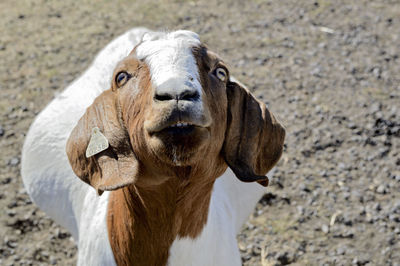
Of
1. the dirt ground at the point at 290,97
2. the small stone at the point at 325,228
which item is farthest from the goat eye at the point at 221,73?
the small stone at the point at 325,228

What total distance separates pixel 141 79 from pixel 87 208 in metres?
1.24

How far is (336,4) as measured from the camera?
7805mm

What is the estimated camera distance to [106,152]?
230cm

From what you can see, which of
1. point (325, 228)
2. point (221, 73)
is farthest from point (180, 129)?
point (325, 228)

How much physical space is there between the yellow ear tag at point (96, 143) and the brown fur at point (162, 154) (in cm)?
3

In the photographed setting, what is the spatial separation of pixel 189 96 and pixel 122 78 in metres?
0.47

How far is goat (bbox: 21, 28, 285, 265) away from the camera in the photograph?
78.5 inches

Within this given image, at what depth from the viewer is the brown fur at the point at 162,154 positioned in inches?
80.9

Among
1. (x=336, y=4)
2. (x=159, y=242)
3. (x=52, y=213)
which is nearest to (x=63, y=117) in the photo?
(x=52, y=213)

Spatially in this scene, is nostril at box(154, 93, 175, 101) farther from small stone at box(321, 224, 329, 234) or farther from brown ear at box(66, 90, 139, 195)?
small stone at box(321, 224, 329, 234)

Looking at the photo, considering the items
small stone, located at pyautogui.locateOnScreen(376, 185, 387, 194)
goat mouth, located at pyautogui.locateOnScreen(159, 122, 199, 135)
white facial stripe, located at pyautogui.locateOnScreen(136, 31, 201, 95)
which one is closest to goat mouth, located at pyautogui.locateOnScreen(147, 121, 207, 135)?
goat mouth, located at pyautogui.locateOnScreen(159, 122, 199, 135)

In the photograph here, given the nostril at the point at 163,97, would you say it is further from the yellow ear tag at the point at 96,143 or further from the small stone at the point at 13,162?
the small stone at the point at 13,162

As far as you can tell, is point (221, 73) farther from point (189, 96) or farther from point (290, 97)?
point (290, 97)

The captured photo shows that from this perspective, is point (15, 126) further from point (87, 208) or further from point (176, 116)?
point (176, 116)
